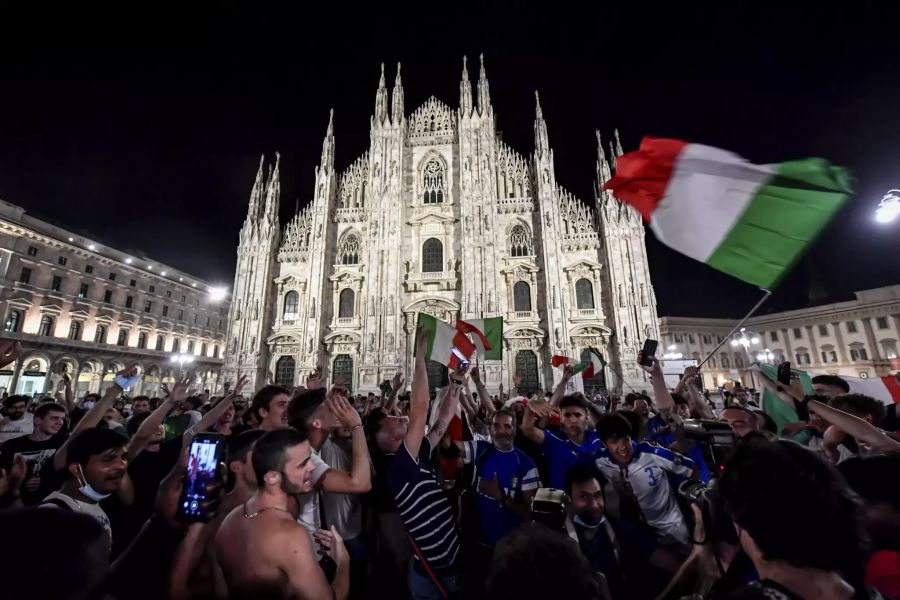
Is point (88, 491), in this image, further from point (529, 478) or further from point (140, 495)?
point (529, 478)

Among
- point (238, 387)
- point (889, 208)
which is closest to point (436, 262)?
point (889, 208)

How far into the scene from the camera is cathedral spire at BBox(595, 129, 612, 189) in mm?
22438

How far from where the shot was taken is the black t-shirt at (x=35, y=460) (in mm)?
2819

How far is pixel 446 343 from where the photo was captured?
6.51 meters

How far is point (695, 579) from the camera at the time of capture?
1.75 meters

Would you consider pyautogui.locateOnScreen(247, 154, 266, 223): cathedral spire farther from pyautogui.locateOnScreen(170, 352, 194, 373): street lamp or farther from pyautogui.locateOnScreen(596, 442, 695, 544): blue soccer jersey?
pyautogui.locateOnScreen(596, 442, 695, 544): blue soccer jersey

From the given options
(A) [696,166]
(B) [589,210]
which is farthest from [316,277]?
(A) [696,166]

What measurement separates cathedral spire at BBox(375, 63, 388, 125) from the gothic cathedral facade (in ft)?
0.40

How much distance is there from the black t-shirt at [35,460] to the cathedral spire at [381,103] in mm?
24727

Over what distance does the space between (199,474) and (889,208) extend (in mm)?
9981

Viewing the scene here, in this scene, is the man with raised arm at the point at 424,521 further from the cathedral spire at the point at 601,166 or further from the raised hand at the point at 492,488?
the cathedral spire at the point at 601,166

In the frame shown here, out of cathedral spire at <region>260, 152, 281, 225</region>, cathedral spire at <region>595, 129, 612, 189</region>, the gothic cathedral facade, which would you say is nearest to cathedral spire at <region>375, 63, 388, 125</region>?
the gothic cathedral facade

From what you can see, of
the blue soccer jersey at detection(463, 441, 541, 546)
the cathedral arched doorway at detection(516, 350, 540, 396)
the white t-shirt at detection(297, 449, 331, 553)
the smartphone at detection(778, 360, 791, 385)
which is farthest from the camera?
the cathedral arched doorway at detection(516, 350, 540, 396)

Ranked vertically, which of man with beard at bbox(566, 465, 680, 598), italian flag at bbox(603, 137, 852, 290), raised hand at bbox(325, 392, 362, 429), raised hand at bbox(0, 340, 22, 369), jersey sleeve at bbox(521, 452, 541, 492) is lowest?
man with beard at bbox(566, 465, 680, 598)
